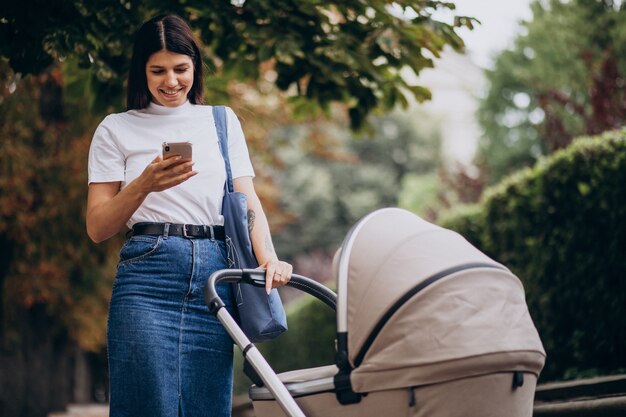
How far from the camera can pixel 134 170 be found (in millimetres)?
3447

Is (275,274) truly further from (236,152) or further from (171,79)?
(171,79)

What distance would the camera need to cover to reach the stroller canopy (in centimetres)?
292

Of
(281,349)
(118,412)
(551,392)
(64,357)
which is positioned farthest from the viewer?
(64,357)

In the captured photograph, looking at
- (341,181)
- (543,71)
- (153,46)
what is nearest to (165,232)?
(153,46)

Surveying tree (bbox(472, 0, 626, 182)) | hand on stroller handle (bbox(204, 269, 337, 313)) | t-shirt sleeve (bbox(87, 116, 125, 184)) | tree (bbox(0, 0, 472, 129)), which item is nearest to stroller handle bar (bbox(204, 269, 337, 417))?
hand on stroller handle (bbox(204, 269, 337, 313))

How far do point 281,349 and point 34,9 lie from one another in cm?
814

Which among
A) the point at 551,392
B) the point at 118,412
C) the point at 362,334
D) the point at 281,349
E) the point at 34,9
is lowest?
the point at 281,349

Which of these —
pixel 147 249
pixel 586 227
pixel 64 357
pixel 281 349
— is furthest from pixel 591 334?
pixel 64 357

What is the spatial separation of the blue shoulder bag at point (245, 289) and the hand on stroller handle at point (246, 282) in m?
0.08

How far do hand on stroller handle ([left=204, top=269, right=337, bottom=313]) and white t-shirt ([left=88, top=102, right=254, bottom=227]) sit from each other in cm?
27

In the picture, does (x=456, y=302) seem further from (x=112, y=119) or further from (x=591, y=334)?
(x=591, y=334)

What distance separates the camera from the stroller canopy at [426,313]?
2922mm

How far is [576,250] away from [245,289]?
3.90m

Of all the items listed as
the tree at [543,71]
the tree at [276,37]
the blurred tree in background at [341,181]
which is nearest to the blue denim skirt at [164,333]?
the tree at [276,37]
